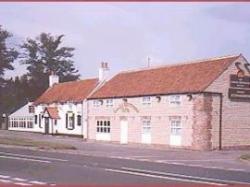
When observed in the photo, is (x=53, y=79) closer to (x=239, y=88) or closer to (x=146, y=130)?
(x=146, y=130)

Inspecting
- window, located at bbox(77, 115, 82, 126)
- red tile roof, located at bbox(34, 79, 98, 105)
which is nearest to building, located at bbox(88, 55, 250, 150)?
window, located at bbox(77, 115, 82, 126)

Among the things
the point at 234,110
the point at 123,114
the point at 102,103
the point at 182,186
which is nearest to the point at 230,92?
the point at 234,110

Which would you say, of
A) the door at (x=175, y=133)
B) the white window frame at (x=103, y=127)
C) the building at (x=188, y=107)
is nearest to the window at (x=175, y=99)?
the building at (x=188, y=107)

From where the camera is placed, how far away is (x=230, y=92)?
43.2 metres

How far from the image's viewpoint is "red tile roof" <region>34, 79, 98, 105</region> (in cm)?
5856

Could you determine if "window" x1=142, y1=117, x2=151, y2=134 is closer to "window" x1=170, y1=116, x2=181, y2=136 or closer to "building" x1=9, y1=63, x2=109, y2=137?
"window" x1=170, y1=116, x2=181, y2=136

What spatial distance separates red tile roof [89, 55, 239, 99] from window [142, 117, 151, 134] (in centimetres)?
219

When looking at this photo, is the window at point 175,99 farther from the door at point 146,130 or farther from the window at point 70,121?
the window at point 70,121

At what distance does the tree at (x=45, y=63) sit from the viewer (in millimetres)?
41844

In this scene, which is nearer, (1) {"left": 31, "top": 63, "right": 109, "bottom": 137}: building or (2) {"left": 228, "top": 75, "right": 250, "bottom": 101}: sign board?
(2) {"left": 228, "top": 75, "right": 250, "bottom": 101}: sign board

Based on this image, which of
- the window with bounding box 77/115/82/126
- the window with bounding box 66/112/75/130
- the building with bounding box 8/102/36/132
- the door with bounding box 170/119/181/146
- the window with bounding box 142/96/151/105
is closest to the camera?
the door with bounding box 170/119/181/146

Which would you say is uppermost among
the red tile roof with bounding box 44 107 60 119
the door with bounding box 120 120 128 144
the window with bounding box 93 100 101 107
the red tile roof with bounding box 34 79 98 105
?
the red tile roof with bounding box 34 79 98 105

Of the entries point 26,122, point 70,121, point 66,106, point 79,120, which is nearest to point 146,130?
point 79,120

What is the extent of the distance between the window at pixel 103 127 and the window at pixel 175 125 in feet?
31.0
